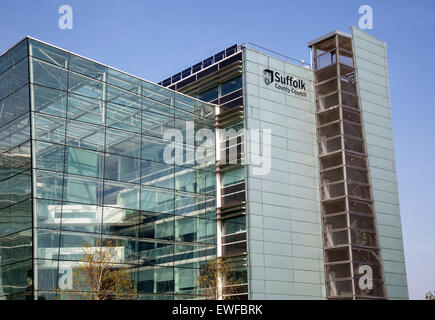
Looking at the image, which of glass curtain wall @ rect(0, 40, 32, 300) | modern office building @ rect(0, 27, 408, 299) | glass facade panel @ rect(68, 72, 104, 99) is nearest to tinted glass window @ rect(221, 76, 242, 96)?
modern office building @ rect(0, 27, 408, 299)

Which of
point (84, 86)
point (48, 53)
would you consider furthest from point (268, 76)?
point (48, 53)

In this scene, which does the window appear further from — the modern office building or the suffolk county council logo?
the suffolk county council logo

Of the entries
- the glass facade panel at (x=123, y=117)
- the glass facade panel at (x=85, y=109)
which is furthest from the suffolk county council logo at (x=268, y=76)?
the glass facade panel at (x=85, y=109)

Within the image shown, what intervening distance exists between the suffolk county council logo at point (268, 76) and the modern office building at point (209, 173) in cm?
10

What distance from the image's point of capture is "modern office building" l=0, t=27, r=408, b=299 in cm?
3684

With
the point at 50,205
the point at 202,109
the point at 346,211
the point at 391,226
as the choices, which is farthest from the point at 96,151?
the point at 391,226

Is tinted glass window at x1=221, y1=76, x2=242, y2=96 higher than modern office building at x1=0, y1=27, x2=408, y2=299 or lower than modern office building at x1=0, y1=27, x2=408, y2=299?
higher

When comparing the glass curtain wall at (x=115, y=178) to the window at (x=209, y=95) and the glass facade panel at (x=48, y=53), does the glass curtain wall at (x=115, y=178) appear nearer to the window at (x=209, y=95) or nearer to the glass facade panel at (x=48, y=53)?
the glass facade panel at (x=48, y=53)

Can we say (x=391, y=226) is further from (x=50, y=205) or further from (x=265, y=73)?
(x=50, y=205)

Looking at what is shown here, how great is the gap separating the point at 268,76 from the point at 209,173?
9.91 m

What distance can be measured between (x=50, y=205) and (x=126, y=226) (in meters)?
6.04

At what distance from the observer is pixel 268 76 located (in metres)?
48.6

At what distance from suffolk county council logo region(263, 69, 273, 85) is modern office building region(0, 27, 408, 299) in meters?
0.10

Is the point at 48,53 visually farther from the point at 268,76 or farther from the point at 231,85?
the point at 268,76
